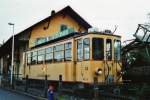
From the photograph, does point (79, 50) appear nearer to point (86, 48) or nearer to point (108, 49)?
point (86, 48)

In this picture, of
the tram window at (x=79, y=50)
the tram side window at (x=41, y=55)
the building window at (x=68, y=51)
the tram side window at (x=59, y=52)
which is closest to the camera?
the tram window at (x=79, y=50)

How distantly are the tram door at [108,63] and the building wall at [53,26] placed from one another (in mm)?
20946

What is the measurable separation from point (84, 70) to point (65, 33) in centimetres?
436

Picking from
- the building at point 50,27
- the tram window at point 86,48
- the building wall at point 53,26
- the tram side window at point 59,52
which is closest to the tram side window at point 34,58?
the tram side window at point 59,52

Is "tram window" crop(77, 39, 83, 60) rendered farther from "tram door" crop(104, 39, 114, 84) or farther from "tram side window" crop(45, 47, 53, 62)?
"tram side window" crop(45, 47, 53, 62)

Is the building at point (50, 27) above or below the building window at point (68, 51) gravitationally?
above

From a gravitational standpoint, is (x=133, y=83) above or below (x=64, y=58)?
below

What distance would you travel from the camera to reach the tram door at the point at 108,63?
1828 centimetres

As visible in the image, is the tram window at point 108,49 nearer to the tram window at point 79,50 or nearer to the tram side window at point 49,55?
the tram window at point 79,50

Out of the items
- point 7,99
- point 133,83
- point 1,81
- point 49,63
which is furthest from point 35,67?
point 1,81

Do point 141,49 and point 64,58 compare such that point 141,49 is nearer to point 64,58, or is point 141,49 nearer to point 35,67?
point 64,58

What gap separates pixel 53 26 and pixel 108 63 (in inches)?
886

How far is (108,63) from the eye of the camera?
60.6 ft

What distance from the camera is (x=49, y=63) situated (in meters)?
22.7
